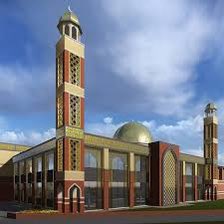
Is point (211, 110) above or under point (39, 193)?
above

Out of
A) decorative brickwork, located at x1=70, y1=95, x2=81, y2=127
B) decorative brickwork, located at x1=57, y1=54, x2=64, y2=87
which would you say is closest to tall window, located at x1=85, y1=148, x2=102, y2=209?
decorative brickwork, located at x1=70, y1=95, x2=81, y2=127

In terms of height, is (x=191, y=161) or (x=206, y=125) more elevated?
(x=206, y=125)

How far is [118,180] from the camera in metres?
49.7

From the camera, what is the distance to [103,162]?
152 feet

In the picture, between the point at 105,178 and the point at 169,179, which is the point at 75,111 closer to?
the point at 105,178

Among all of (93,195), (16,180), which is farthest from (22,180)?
(93,195)

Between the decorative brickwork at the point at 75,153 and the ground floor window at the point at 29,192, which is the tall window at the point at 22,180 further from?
the decorative brickwork at the point at 75,153

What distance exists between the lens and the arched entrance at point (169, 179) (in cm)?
5569

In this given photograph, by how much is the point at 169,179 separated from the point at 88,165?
639 inches

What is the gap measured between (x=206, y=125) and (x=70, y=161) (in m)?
39.1

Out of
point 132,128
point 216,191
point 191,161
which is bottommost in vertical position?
point 216,191

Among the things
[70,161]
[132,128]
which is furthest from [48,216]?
[132,128]

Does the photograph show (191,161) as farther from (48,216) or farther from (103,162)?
(48,216)

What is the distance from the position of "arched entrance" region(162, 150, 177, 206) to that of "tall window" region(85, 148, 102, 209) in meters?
12.3
